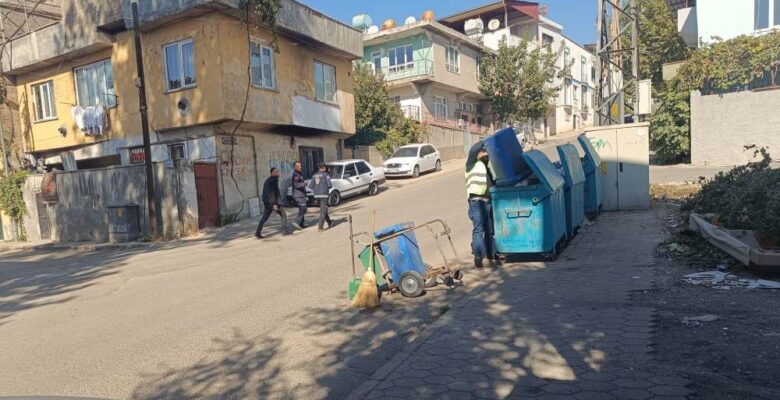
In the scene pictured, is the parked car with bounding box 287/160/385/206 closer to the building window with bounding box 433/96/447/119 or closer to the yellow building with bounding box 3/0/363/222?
the yellow building with bounding box 3/0/363/222

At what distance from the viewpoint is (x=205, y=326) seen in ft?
19.2

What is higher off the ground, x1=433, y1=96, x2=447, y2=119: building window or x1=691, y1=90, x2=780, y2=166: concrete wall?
x1=433, y1=96, x2=447, y2=119: building window

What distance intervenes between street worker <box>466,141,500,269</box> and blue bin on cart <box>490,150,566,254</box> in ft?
0.45

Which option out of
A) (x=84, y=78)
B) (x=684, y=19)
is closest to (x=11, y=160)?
(x=84, y=78)

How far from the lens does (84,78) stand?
20344 millimetres

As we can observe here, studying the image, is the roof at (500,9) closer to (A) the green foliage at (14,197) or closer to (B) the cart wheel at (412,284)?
(A) the green foliage at (14,197)

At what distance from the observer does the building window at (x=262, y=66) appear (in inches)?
700

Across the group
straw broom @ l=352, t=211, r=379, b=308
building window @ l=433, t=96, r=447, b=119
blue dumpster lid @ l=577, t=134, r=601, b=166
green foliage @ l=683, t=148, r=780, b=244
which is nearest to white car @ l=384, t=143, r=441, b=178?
building window @ l=433, t=96, r=447, b=119

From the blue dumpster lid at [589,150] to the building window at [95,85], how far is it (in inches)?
664

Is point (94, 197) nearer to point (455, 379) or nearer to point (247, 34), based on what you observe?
point (247, 34)

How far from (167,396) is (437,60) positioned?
31359 millimetres

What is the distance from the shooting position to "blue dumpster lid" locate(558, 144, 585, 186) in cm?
911

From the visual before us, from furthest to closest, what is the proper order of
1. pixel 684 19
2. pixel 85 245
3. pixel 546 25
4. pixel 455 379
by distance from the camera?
pixel 546 25 < pixel 684 19 < pixel 85 245 < pixel 455 379

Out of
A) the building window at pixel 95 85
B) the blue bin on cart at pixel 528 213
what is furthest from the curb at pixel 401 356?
the building window at pixel 95 85
